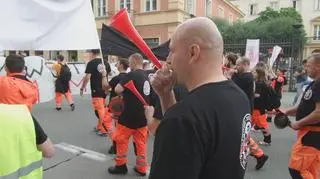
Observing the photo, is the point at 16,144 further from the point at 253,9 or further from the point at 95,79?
the point at 253,9

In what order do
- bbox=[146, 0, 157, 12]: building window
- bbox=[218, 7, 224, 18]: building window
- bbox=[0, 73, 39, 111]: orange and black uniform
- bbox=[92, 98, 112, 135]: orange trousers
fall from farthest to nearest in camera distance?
bbox=[218, 7, 224, 18]: building window, bbox=[146, 0, 157, 12]: building window, bbox=[92, 98, 112, 135]: orange trousers, bbox=[0, 73, 39, 111]: orange and black uniform

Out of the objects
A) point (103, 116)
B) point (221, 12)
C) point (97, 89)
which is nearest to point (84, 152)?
point (103, 116)

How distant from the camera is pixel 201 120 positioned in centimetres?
151

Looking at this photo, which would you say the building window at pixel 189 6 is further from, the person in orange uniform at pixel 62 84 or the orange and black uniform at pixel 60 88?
the orange and black uniform at pixel 60 88

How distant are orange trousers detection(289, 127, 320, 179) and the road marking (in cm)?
336

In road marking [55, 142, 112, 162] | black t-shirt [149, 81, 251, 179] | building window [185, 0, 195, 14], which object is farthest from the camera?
building window [185, 0, 195, 14]

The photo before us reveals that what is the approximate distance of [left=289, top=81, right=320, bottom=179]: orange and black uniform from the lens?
392 cm

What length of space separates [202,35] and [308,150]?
276 centimetres

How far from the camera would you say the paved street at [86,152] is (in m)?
5.74

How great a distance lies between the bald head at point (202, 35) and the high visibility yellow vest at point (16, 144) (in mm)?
1017

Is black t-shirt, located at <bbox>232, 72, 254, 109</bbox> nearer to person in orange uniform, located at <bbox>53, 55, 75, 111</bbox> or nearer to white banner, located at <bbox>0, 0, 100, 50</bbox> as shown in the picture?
white banner, located at <bbox>0, 0, 100, 50</bbox>

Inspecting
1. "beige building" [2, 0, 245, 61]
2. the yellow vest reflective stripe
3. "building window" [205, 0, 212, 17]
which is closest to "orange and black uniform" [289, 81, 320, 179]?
the yellow vest reflective stripe

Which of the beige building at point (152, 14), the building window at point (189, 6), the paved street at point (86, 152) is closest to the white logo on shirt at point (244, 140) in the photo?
the paved street at point (86, 152)

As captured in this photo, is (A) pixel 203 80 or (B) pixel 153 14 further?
(B) pixel 153 14
